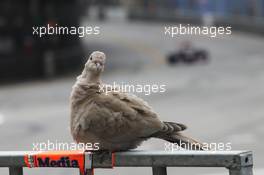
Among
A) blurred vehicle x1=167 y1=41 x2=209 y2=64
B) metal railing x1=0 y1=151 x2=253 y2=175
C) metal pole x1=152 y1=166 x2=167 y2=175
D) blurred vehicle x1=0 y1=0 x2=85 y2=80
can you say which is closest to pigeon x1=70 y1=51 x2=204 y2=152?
metal railing x1=0 y1=151 x2=253 y2=175

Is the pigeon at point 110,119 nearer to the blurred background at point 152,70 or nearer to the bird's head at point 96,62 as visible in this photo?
the bird's head at point 96,62

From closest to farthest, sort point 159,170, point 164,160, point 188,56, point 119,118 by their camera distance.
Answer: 1. point 164,160
2. point 159,170
3. point 119,118
4. point 188,56

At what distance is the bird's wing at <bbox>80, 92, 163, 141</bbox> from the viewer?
4758mm

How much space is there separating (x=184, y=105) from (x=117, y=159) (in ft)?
71.1

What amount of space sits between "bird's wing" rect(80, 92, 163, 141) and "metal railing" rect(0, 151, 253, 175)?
0.56 feet

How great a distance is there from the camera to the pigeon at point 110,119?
15.5 ft

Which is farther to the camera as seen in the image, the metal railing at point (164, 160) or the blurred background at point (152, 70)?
the blurred background at point (152, 70)

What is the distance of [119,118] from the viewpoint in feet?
15.7

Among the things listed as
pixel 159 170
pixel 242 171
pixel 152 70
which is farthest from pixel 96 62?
pixel 152 70

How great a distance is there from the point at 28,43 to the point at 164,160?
34931 mm

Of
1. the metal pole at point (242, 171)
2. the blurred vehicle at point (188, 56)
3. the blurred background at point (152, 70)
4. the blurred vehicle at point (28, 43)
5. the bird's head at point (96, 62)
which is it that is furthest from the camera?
the blurred vehicle at point (188, 56)

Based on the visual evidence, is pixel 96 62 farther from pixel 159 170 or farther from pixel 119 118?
pixel 159 170

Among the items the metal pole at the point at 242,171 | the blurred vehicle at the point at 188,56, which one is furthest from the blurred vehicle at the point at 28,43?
the metal pole at the point at 242,171

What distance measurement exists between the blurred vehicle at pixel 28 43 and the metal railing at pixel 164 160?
3203 centimetres
